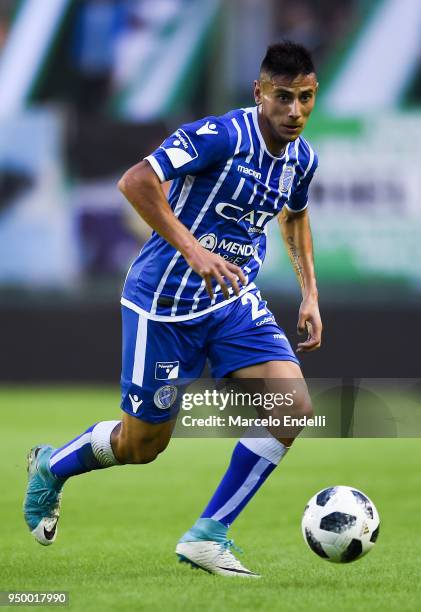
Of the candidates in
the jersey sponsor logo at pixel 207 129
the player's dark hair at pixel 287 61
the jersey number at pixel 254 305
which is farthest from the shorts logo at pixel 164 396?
the player's dark hair at pixel 287 61

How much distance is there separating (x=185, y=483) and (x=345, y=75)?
8287 millimetres

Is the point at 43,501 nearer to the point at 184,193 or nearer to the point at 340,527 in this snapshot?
the point at 340,527

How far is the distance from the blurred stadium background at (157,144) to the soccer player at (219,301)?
31.8ft

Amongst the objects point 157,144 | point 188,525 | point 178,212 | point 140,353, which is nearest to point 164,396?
point 140,353

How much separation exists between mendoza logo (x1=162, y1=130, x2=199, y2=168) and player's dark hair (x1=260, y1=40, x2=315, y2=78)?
1.50 feet

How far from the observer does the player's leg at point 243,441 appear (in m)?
5.42

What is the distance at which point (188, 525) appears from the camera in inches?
276

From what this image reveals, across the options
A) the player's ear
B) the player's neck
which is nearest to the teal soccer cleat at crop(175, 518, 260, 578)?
the player's neck

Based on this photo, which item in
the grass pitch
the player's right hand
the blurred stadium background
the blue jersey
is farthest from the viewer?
the blurred stadium background

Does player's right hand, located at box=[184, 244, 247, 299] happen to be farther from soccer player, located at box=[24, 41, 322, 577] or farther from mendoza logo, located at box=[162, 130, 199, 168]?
mendoza logo, located at box=[162, 130, 199, 168]

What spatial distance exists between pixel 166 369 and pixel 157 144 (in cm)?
1068

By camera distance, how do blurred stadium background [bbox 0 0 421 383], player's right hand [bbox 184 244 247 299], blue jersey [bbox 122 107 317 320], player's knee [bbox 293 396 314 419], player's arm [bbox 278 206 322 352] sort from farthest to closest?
blurred stadium background [bbox 0 0 421 383], player's arm [bbox 278 206 322 352], blue jersey [bbox 122 107 317 320], player's knee [bbox 293 396 314 419], player's right hand [bbox 184 244 247 299]

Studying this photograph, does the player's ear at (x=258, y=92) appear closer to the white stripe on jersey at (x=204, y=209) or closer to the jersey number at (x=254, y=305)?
the white stripe on jersey at (x=204, y=209)

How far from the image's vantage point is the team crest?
564 cm
